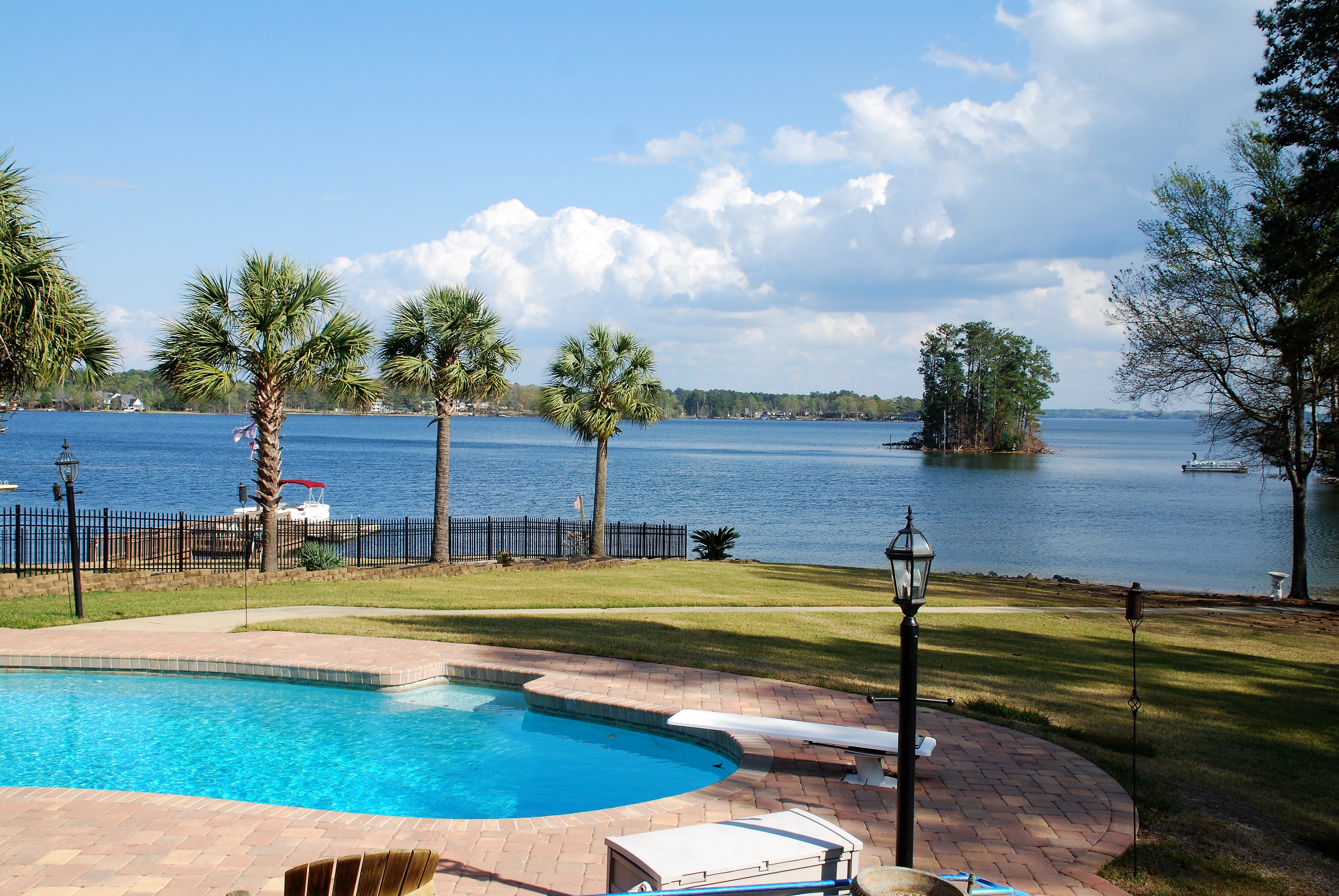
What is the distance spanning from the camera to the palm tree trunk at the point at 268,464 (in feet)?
66.1

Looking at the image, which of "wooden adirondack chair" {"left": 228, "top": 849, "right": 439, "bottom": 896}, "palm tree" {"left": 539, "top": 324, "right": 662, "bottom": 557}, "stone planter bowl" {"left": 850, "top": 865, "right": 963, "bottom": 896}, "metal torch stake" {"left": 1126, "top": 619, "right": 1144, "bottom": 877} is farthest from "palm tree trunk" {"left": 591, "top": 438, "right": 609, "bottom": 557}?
"stone planter bowl" {"left": 850, "top": 865, "right": 963, "bottom": 896}

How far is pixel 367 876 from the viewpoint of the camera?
3908 millimetres

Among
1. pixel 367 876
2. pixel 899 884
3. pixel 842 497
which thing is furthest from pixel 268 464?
pixel 842 497

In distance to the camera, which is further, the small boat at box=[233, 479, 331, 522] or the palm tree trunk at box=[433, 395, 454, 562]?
the small boat at box=[233, 479, 331, 522]

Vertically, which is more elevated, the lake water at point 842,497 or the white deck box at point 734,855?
the white deck box at point 734,855

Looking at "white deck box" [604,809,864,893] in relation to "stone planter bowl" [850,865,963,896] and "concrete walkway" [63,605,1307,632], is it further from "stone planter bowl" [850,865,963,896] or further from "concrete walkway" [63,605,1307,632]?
"concrete walkway" [63,605,1307,632]

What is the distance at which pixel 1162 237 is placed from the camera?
25.4 meters

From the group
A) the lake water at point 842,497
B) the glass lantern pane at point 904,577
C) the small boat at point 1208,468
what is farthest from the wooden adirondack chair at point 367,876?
the small boat at point 1208,468

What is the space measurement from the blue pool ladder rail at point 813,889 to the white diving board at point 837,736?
183cm

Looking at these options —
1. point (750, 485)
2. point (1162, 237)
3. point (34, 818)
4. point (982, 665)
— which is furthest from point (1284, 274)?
point (750, 485)

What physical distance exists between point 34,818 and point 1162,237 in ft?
93.0

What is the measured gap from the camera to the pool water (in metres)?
8.32

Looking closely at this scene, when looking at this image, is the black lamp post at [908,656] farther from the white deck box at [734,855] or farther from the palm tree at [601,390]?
the palm tree at [601,390]

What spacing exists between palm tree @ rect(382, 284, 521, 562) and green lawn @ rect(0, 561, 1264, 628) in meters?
4.68
